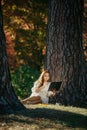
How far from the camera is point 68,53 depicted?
1270 cm

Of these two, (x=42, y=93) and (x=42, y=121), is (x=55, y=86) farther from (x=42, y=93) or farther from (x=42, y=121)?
(x=42, y=121)

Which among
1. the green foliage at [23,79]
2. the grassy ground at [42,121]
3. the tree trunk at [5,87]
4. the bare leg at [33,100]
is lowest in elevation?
the green foliage at [23,79]

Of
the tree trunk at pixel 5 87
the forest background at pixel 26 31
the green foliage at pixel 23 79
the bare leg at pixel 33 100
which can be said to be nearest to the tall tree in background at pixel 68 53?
the bare leg at pixel 33 100

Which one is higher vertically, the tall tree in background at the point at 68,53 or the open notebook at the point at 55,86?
the tall tree in background at the point at 68,53

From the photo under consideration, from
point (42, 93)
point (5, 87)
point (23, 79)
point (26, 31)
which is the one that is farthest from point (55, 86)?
point (26, 31)

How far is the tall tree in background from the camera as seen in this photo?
41.3 feet

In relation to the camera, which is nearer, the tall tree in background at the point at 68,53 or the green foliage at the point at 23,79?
the tall tree in background at the point at 68,53

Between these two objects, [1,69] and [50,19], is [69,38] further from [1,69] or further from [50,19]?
[1,69]

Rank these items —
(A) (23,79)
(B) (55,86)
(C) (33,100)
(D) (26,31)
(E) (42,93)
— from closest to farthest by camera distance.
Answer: (B) (55,86) < (E) (42,93) < (C) (33,100) < (A) (23,79) < (D) (26,31)

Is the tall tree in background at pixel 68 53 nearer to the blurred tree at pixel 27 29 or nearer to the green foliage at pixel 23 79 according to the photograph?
the green foliage at pixel 23 79

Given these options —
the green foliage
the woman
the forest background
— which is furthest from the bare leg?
the forest background

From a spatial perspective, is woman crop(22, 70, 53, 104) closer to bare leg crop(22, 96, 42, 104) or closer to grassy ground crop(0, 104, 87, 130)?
bare leg crop(22, 96, 42, 104)

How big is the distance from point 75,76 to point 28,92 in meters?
7.54

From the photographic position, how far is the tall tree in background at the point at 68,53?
1259cm
